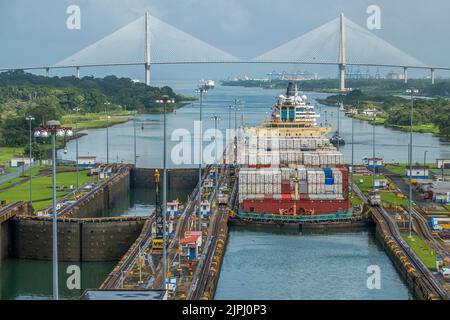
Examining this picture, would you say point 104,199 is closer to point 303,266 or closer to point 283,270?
point 303,266

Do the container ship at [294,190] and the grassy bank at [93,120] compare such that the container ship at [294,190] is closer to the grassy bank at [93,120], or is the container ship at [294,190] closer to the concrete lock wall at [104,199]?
the concrete lock wall at [104,199]

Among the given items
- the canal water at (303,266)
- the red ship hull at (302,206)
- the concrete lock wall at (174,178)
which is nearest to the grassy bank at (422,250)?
the canal water at (303,266)

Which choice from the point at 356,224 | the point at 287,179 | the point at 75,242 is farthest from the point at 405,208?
the point at 75,242

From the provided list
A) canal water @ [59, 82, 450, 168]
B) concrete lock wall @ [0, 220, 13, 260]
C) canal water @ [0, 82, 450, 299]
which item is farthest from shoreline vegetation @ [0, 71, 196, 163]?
concrete lock wall @ [0, 220, 13, 260]

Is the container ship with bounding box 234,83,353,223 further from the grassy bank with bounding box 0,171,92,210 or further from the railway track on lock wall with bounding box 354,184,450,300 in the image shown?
the grassy bank with bounding box 0,171,92,210

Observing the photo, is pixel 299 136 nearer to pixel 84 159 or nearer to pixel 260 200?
pixel 260 200
